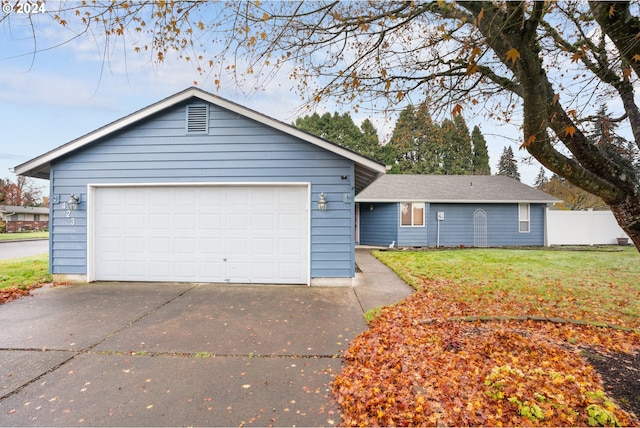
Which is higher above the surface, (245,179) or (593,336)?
(245,179)

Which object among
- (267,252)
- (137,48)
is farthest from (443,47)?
(267,252)

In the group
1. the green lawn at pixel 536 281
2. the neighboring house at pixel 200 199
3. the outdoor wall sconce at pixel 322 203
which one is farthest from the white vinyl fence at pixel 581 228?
the outdoor wall sconce at pixel 322 203

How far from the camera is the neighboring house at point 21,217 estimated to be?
34.0m

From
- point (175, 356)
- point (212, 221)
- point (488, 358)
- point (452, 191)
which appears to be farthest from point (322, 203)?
point (452, 191)

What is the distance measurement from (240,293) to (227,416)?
3.88 m

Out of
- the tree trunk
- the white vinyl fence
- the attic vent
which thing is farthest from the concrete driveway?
the white vinyl fence

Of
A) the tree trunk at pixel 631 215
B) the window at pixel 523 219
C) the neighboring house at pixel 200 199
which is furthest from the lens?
the window at pixel 523 219

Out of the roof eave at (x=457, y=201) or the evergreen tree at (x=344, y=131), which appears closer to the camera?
the roof eave at (x=457, y=201)

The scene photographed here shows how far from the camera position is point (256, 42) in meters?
3.71

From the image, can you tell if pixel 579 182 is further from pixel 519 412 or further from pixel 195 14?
pixel 195 14

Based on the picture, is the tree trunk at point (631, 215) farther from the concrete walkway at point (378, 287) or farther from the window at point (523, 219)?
the window at point (523, 219)

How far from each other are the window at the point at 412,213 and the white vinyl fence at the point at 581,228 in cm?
662

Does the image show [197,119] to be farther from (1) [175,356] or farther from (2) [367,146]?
(2) [367,146]

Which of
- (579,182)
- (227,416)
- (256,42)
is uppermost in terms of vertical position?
(256,42)
